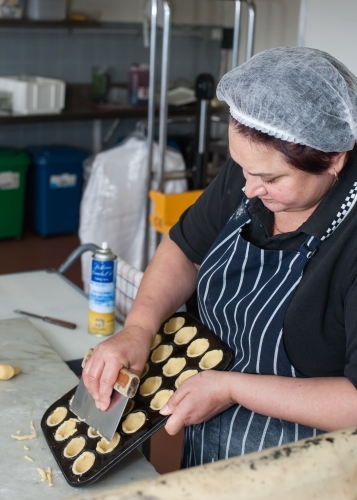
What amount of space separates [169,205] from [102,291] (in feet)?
5.33

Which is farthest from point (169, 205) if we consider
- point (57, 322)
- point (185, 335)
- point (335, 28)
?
point (185, 335)

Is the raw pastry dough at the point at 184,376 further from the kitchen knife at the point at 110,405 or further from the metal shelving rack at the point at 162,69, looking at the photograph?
the metal shelving rack at the point at 162,69

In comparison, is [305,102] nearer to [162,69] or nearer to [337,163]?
[337,163]

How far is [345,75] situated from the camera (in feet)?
3.76

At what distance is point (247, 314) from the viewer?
133 centimetres

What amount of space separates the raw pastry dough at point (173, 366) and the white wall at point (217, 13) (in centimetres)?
401

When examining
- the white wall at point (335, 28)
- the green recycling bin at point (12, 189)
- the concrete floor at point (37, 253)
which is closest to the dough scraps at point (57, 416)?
the white wall at point (335, 28)

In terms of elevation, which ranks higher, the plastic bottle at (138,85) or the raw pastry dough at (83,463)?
the plastic bottle at (138,85)

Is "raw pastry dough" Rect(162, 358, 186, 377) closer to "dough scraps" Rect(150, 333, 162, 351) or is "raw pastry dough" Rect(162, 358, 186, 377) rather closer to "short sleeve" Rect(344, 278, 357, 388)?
"dough scraps" Rect(150, 333, 162, 351)

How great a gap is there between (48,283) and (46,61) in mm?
3468

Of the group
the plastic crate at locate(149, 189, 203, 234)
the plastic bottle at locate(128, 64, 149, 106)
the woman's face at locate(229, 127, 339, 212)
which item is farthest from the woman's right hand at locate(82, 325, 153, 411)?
the plastic bottle at locate(128, 64, 149, 106)

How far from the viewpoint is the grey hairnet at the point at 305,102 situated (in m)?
1.10

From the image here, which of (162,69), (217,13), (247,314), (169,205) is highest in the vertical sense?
(217,13)

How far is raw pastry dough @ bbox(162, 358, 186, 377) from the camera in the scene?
139 cm
